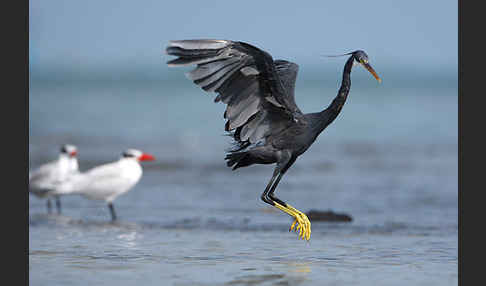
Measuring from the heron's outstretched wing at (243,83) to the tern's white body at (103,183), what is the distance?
374cm

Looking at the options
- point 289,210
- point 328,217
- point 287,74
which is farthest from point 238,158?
point 328,217

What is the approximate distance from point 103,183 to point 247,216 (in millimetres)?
2153

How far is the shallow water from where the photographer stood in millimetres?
6500

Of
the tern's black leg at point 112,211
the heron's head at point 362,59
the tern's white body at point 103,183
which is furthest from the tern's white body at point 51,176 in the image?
the heron's head at point 362,59

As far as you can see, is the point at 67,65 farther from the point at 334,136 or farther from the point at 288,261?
the point at 288,261

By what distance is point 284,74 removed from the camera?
838 centimetres

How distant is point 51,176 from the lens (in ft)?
39.3

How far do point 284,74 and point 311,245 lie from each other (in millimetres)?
1753

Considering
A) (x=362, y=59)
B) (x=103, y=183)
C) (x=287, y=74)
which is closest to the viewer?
(x=362, y=59)

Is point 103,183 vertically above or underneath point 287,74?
underneath

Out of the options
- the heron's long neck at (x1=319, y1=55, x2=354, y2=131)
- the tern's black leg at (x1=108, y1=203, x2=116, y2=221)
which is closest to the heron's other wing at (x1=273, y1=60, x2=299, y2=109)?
the heron's long neck at (x1=319, y1=55, x2=354, y2=131)

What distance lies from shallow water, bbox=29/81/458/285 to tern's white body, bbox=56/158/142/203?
0.26 meters

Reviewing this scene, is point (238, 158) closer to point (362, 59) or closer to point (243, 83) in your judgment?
point (243, 83)

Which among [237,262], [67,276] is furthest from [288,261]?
[67,276]
